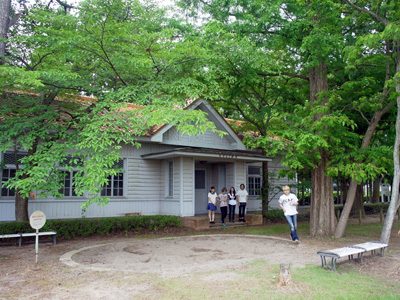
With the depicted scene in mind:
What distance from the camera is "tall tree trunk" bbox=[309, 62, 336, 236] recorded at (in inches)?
527

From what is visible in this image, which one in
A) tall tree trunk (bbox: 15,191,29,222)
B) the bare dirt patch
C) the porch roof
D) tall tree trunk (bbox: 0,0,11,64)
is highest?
tall tree trunk (bbox: 0,0,11,64)

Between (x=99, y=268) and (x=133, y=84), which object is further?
(x=133, y=84)

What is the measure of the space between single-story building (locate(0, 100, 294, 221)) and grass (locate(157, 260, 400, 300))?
30.0ft

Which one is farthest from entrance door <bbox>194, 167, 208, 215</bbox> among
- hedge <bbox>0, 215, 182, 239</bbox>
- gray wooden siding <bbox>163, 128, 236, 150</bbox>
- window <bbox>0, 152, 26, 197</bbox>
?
window <bbox>0, 152, 26, 197</bbox>

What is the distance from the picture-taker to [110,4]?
31.7ft

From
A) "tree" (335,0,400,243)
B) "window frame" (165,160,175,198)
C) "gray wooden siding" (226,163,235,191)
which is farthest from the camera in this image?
"gray wooden siding" (226,163,235,191)

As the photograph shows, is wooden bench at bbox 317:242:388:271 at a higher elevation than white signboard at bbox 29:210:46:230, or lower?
lower

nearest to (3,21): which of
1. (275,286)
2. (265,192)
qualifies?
(275,286)

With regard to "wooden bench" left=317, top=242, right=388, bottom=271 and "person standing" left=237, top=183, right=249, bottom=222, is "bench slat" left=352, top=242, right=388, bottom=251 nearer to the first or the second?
"wooden bench" left=317, top=242, right=388, bottom=271

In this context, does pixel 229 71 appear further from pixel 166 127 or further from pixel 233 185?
pixel 233 185

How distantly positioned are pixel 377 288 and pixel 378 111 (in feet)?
23.9

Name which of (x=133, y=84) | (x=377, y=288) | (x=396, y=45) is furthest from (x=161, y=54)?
(x=377, y=288)

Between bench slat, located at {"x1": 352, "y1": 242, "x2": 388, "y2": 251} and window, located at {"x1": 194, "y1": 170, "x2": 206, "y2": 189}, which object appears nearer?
bench slat, located at {"x1": 352, "y1": 242, "x2": 388, "y2": 251}

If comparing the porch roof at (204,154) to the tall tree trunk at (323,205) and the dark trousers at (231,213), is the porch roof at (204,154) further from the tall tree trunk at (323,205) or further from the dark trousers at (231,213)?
the tall tree trunk at (323,205)
